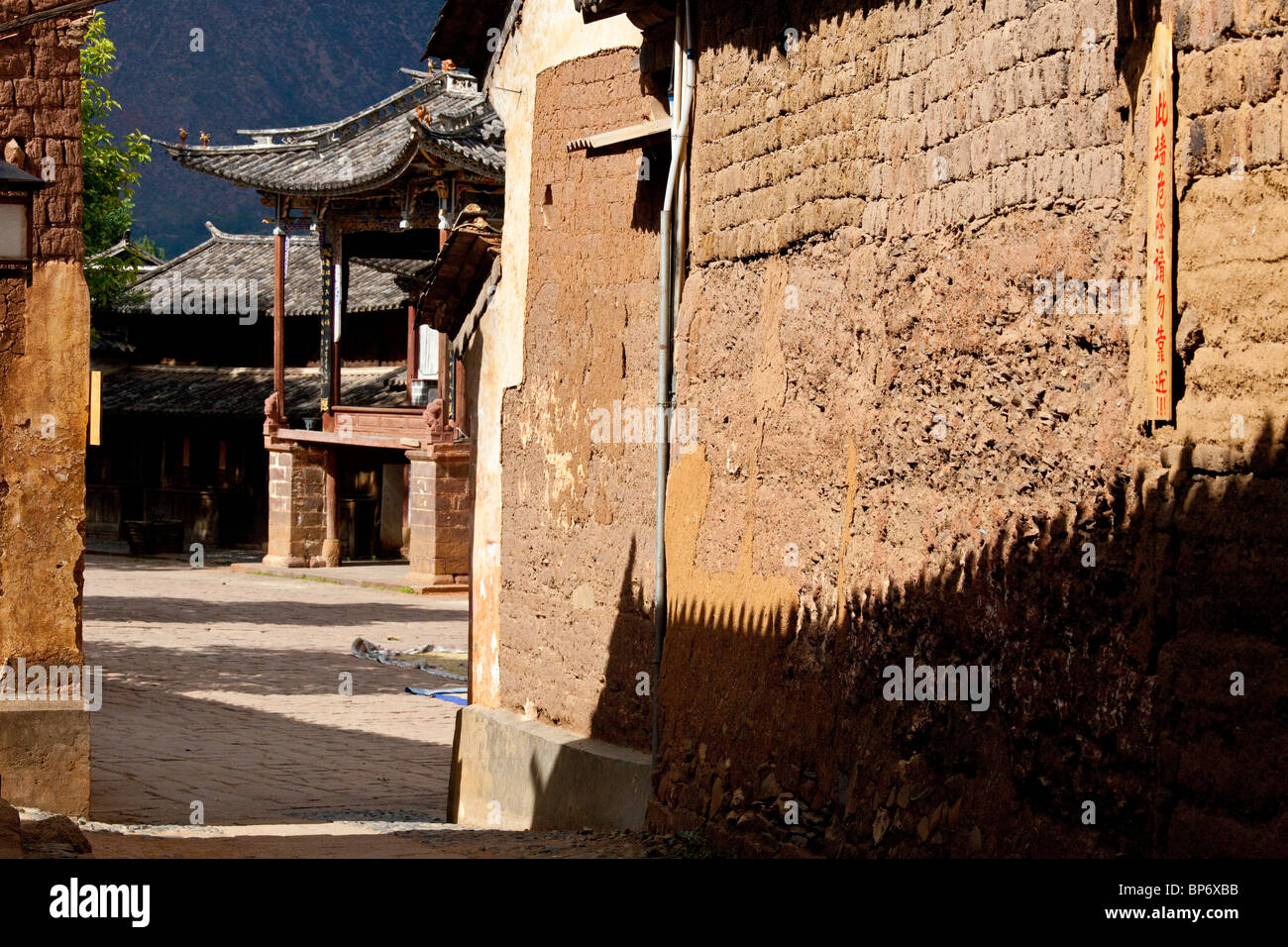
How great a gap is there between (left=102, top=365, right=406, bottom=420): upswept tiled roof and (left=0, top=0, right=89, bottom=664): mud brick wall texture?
19.9 metres

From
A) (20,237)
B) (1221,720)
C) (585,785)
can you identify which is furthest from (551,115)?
(1221,720)

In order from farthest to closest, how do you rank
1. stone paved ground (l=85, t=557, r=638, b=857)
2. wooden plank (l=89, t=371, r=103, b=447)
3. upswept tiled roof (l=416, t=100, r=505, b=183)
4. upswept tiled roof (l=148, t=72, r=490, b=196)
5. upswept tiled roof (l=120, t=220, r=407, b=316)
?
upswept tiled roof (l=120, t=220, r=407, b=316) → upswept tiled roof (l=148, t=72, r=490, b=196) → upswept tiled roof (l=416, t=100, r=505, b=183) → wooden plank (l=89, t=371, r=103, b=447) → stone paved ground (l=85, t=557, r=638, b=857)

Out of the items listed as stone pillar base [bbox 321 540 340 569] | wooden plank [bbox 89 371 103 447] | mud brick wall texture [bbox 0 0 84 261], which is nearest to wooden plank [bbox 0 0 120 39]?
mud brick wall texture [bbox 0 0 84 261]

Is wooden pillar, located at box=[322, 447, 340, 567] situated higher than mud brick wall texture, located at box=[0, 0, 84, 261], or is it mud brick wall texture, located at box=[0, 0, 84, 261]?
mud brick wall texture, located at box=[0, 0, 84, 261]

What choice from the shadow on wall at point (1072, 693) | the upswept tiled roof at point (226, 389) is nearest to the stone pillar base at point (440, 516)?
the upswept tiled roof at point (226, 389)

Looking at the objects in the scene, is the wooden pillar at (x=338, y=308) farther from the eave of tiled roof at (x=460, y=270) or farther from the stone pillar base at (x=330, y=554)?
the eave of tiled roof at (x=460, y=270)

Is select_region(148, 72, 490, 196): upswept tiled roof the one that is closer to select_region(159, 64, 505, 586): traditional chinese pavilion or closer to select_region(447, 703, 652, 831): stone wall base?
select_region(159, 64, 505, 586): traditional chinese pavilion

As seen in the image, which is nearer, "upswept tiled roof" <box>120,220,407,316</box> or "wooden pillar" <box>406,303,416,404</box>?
"wooden pillar" <box>406,303,416,404</box>

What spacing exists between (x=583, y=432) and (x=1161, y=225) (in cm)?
487

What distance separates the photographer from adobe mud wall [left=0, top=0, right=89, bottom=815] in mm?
8195

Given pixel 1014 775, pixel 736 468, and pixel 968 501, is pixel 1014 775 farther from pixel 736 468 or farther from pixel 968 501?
pixel 736 468

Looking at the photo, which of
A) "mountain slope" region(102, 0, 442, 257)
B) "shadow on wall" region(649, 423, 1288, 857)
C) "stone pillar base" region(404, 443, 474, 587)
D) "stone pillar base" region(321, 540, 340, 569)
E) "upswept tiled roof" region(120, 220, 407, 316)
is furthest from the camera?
"mountain slope" region(102, 0, 442, 257)
